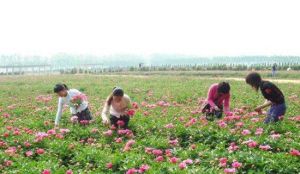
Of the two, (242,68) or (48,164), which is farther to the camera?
(242,68)

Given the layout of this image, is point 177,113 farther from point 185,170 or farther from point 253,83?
point 185,170

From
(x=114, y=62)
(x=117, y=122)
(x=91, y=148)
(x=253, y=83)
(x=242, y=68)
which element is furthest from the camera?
(x=114, y=62)

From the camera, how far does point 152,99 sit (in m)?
17.5

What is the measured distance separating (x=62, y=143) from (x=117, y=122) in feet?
4.48

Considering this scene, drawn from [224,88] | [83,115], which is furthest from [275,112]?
[83,115]

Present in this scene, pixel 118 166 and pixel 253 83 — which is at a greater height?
pixel 253 83

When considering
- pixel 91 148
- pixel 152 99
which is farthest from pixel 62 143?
pixel 152 99

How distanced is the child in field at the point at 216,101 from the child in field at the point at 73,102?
268 cm

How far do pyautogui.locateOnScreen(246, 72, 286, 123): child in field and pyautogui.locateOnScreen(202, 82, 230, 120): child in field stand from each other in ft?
3.11

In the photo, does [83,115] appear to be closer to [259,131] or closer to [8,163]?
[8,163]

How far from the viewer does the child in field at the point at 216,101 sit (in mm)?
9185

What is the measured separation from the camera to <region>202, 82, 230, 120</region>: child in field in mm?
9185

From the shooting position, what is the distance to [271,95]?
8.30m

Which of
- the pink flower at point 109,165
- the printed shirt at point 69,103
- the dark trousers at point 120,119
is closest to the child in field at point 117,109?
the dark trousers at point 120,119
